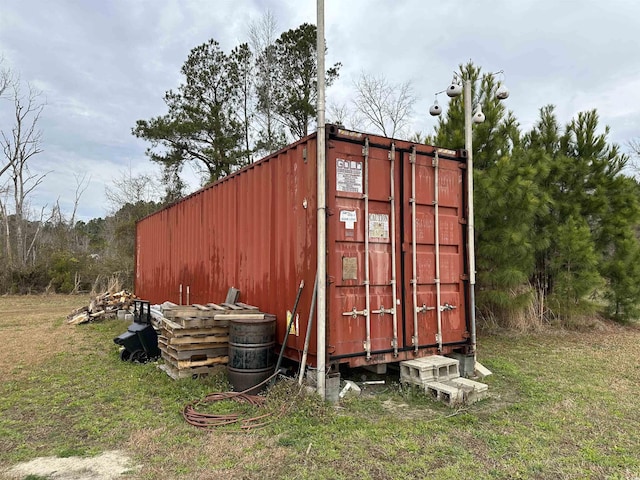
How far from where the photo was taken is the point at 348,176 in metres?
A: 5.37

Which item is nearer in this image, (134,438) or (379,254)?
(134,438)

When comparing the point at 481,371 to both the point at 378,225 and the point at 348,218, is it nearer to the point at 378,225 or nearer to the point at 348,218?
the point at 378,225

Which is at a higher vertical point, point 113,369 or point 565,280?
point 565,280

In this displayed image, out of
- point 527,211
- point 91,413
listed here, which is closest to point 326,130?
point 91,413

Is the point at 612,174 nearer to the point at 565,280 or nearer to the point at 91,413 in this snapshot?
the point at 565,280

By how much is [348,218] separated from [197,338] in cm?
260

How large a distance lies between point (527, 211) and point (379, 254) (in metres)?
5.30

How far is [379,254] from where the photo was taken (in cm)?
558

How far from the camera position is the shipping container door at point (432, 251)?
5797 mm

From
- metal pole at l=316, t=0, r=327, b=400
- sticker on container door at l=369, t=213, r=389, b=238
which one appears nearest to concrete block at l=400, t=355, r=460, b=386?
metal pole at l=316, t=0, r=327, b=400

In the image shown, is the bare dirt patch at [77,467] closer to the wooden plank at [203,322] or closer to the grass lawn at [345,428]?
the grass lawn at [345,428]

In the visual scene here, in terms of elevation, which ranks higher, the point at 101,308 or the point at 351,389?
the point at 101,308

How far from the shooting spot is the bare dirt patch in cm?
341

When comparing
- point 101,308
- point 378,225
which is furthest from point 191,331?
point 101,308
